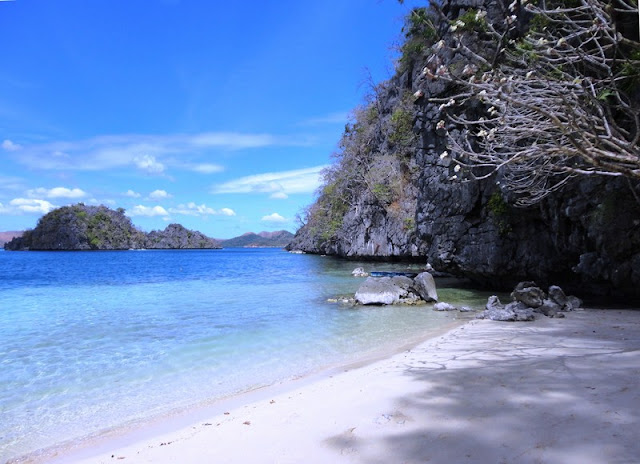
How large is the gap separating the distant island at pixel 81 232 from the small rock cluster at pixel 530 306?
107010mm

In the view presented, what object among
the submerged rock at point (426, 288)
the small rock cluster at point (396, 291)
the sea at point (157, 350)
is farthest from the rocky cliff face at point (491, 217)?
the small rock cluster at point (396, 291)

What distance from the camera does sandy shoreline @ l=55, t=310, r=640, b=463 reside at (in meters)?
2.96

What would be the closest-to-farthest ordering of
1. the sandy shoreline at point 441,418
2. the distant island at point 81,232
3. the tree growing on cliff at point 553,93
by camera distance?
1. the sandy shoreline at point 441,418
2. the tree growing on cliff at point 553,93
3. the distant island at point 81,232

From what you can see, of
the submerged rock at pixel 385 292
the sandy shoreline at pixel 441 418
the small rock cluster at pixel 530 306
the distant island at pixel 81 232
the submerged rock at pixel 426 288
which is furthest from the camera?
the distant island at pixel 81 232

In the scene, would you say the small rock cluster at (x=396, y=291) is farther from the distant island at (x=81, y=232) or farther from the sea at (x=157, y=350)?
the distant island at (x=81, y=232)

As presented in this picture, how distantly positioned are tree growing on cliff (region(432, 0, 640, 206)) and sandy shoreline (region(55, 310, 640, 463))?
253 centimetres

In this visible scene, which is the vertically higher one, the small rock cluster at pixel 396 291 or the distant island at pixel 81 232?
the distant island at pixel 81 232

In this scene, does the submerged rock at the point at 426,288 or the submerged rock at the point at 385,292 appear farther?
the submerged rock at the point at 426,288

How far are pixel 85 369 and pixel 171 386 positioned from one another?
219 centimetres

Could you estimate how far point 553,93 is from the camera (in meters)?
6.76

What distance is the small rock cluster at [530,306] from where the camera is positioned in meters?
10.1

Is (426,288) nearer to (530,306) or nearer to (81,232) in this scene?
(530,306)

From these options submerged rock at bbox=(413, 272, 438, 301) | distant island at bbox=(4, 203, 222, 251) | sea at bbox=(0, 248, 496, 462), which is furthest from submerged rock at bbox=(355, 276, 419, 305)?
distant island at bbox=(4, 203, 222, 251)

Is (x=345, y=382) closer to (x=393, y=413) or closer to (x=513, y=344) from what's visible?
(x=393, y=413)
